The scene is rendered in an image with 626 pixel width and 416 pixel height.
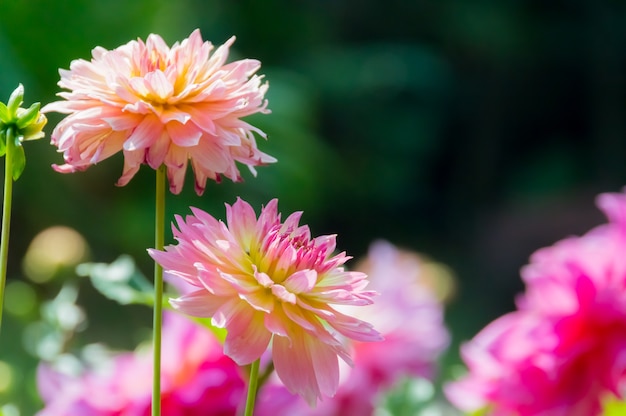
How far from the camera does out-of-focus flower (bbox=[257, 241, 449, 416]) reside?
1.16ft

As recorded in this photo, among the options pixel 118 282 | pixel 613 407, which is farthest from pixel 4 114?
pixel 613 407

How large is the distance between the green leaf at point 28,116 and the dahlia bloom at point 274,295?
4 cm

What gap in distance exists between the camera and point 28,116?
18cm

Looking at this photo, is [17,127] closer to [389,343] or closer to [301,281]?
[301,281]

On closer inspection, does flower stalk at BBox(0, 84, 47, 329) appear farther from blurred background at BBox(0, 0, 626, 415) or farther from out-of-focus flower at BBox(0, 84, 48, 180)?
blurred background at BBox(0, 0, 626, 415)

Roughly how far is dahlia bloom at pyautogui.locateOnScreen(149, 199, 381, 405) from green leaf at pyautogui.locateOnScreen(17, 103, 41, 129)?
0.12 feet

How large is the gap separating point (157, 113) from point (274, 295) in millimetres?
46

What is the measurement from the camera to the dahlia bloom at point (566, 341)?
0.98ft

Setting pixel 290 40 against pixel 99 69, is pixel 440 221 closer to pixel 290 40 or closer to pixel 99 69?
pixel 290 40

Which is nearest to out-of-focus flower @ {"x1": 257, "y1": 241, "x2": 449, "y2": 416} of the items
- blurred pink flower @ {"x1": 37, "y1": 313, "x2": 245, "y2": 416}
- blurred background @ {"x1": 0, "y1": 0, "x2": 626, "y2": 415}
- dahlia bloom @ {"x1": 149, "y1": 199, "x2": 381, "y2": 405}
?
blurred pink flower @ {"x1": 37, "y1": 313, "x2": 245, "y2": 416}

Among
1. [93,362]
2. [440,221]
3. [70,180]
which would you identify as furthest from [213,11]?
[93,362]

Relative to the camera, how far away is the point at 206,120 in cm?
20

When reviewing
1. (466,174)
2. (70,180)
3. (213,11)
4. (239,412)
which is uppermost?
(213,11)

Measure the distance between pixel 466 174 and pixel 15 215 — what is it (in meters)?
1.69
